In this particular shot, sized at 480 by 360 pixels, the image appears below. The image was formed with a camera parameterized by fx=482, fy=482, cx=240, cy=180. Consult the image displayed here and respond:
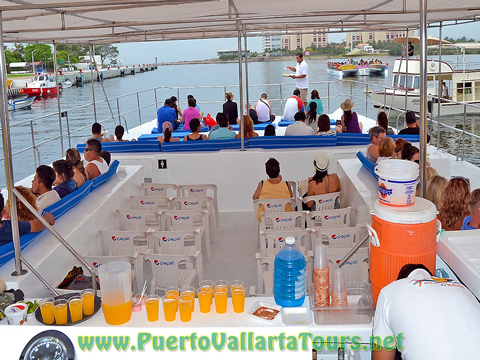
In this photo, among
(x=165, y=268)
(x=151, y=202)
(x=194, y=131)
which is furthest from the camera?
(x=194, y=131)

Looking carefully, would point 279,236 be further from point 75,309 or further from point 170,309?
point 75,309

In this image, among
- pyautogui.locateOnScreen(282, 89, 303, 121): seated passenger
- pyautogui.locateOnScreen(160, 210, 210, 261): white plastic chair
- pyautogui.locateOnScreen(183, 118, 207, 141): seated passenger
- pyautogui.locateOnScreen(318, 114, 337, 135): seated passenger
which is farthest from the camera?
pyautogui.locateOnScreen(282, 89, 303, 121): seated passenger

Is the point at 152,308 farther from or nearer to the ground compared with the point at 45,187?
nearer to the ground

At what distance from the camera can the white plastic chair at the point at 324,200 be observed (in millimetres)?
4609

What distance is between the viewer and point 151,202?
15.6 feet

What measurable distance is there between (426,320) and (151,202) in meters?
3.46

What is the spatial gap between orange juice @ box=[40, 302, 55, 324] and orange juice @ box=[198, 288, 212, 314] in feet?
1.97

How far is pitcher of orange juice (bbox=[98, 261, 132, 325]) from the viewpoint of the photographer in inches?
76.5

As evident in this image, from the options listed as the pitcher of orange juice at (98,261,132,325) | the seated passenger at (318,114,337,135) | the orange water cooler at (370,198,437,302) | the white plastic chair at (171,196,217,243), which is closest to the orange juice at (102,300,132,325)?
the pitcher of orange juice at (98,261,132,325)

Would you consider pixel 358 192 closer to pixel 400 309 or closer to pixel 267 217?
pixel 267 217

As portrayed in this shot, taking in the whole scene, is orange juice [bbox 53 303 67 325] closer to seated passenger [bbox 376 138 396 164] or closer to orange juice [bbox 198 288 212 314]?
orange juice [bbox 198 288 212 314]

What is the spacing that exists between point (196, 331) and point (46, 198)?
2675 mm


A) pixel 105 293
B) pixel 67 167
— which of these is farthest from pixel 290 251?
pixel 67 167

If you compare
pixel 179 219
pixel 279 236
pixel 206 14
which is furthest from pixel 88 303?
pixel 206 14
